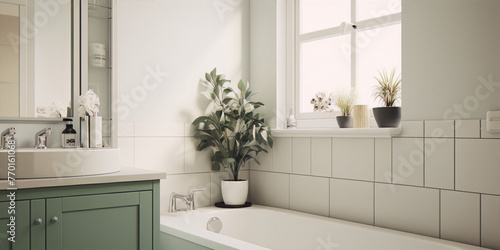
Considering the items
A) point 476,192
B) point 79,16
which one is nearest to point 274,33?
point 79,16

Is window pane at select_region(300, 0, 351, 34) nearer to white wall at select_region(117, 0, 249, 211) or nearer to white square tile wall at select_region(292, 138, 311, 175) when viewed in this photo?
white wall at select_region(117, 0, 249, 211)

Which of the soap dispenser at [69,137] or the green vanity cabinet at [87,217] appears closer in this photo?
the green vanity cabinet at [87,217]

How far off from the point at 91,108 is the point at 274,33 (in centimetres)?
129

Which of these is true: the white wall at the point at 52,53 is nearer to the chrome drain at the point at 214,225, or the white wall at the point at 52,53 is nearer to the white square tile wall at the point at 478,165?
the chrome drain at the point at 214,225

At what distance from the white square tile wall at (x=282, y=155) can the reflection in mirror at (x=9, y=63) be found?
58.7 inches

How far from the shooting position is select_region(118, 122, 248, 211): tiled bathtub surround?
A: 2381 millimetres

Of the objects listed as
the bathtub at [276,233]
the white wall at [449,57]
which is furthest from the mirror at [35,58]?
the white wall at [449,57]

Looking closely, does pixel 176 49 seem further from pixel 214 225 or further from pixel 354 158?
pixel 354 158

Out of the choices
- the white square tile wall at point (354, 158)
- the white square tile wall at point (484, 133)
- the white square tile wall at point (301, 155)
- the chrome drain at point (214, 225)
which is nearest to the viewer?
the white square tile wall at point (484, 133)

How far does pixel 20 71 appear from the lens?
2.01m

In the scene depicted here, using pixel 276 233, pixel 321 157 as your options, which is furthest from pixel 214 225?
pixel 321 157

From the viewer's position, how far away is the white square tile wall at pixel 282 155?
2680 mm

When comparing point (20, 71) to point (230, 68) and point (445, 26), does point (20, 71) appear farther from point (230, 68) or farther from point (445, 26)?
point (445, 26)

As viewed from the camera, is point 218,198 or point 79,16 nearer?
point 79,16
